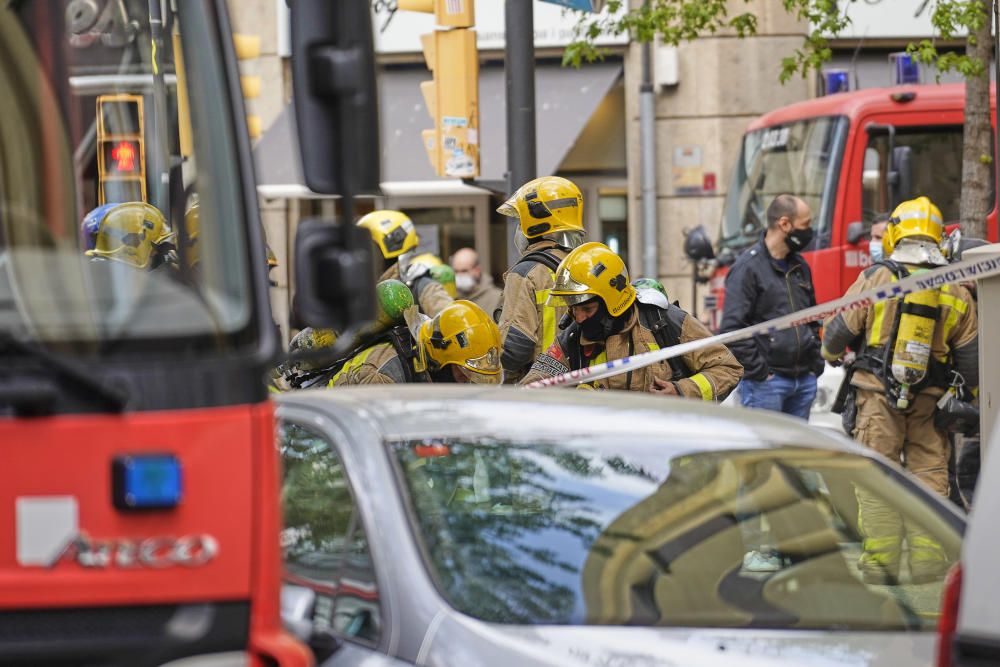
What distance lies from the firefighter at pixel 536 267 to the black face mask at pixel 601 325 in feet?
2.33

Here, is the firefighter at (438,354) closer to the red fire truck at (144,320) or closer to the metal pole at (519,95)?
the metal pole at (519,95)

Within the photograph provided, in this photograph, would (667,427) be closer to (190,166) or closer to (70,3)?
(190,166)

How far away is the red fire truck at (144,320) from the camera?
3443mm

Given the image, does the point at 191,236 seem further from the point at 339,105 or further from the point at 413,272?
the point at 413,272

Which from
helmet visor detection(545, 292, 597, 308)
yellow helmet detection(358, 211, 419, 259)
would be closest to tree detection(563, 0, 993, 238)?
yellow helmet detection(358, 211, 419, 259)

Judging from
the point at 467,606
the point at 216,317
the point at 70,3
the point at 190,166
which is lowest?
the point at 467,606

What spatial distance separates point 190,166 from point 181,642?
1.02 metres

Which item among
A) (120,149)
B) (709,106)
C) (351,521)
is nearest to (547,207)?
(351,521)

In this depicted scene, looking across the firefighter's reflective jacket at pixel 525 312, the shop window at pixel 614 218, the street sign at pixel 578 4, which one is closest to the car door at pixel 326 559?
the firefighter's reflective jacket at pixel 525 312

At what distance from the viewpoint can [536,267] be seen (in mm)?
8742

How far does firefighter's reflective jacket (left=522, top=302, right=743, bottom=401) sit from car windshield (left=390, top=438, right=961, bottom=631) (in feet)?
8.97

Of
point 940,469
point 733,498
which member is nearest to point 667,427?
point 733,498

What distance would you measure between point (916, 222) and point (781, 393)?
4.65 feet

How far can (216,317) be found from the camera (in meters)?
3.67
